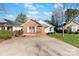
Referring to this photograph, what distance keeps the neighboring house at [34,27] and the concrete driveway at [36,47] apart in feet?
0.27

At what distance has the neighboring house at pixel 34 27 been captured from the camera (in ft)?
49.4

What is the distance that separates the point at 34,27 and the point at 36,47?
279 mm

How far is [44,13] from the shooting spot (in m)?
15.1

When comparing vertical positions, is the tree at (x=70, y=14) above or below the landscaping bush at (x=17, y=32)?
above

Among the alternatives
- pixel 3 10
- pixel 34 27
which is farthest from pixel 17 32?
pixel 3 10

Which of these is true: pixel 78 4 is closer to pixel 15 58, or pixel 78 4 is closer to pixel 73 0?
pixel 73 0

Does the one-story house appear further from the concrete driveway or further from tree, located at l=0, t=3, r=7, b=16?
tree, located at l=0, t=3, r=7, b=16

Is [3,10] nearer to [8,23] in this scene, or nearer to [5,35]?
[8,23]

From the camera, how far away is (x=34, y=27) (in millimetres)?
15078

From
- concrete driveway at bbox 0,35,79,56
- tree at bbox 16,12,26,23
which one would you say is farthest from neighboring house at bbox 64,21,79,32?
tree at bbox 16,12,26,23

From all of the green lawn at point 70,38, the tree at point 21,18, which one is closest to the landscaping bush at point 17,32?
the tree at point 21,18

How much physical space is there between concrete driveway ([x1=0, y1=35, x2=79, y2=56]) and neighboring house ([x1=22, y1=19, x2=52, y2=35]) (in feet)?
0.27

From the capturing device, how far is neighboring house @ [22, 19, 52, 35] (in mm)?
15062

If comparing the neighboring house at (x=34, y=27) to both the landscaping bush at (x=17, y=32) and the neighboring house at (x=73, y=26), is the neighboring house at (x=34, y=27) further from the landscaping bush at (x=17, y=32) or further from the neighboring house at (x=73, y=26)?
the neighboring house at (x=73, y=26)
